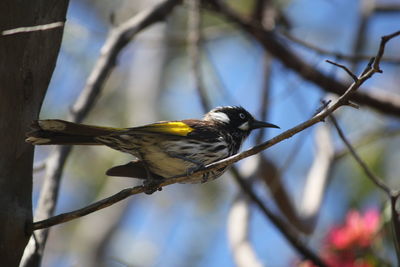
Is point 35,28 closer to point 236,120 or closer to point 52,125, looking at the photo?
point 52,125

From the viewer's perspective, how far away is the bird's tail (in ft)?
10.4

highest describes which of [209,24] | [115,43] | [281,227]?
[209,24]

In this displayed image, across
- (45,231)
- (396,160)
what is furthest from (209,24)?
(45,231)

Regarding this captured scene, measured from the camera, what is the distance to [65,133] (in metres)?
3.60

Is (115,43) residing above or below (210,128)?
above

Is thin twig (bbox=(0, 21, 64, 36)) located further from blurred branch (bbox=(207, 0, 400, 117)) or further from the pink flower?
blurred branch (bbox=(207, 0, 400, 117))

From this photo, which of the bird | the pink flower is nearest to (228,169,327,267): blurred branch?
the pink flower

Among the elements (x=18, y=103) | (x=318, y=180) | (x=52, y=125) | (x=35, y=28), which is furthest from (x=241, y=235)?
(x=35, y=28)

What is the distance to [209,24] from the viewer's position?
9.10 meters

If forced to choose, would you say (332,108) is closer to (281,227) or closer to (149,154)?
(149,154)

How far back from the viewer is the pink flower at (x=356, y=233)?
4648 mm

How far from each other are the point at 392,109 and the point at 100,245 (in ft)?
12.4

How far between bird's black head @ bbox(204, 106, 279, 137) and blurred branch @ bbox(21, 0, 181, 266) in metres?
0.98

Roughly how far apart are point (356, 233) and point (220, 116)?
1.46m
